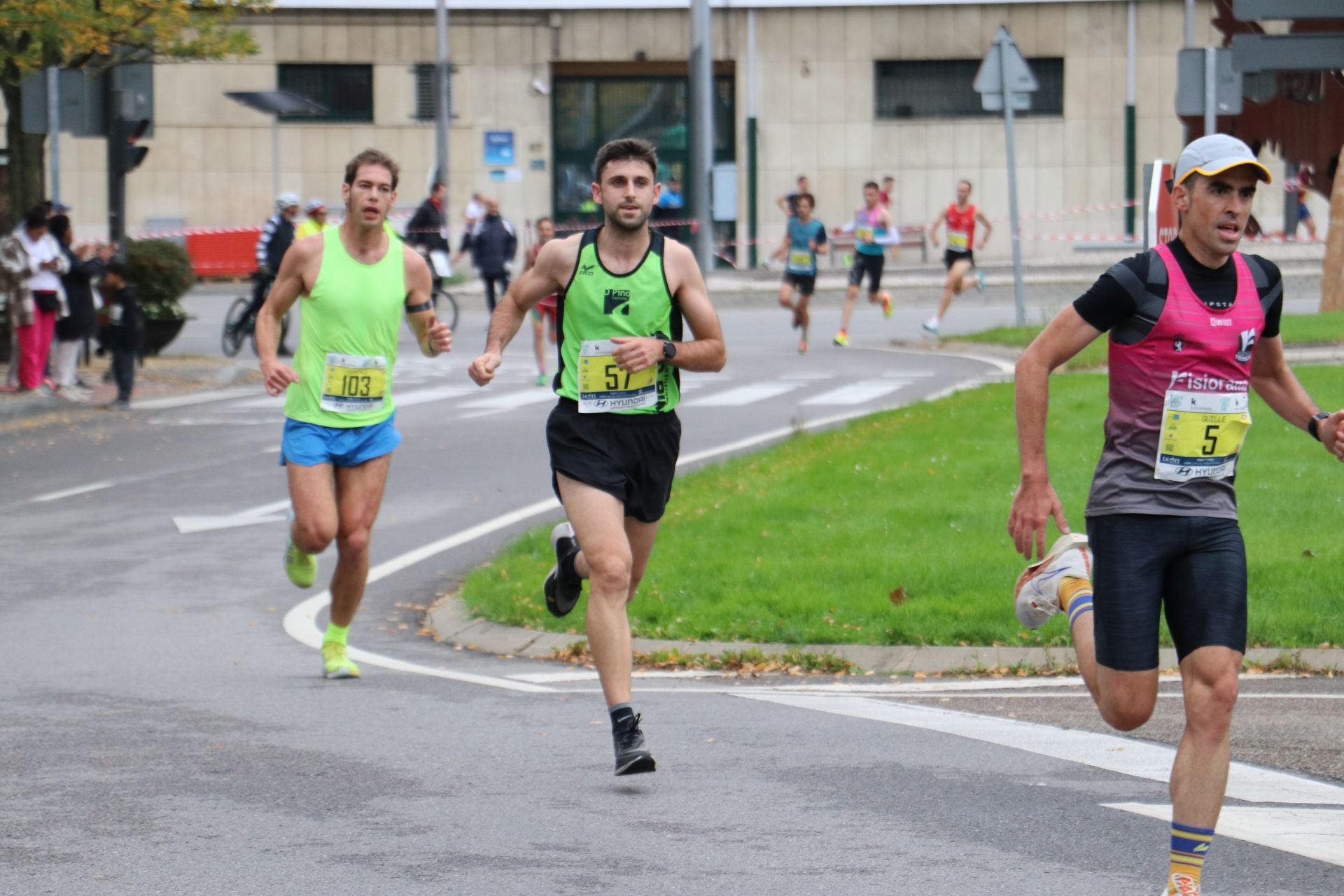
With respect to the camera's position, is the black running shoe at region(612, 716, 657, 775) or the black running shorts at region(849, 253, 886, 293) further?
the black running shorts at region(849, 253, 886, 293)

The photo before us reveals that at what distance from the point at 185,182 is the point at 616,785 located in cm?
3901

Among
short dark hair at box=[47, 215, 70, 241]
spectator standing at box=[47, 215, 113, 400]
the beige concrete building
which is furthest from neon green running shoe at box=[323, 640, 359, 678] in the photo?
the beige concrete building

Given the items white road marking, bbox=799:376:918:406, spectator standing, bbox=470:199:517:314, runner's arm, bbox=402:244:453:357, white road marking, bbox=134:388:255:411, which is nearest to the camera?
runner's arm, bbox=402:244:453:357

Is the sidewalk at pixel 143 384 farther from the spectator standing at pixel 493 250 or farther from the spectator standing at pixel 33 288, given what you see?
the spectator standing at pixel 493 250

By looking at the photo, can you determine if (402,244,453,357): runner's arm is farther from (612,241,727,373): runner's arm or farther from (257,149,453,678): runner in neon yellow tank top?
(612,241,727,373): runner's arm

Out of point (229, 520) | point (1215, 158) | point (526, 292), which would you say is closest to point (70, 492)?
point (229, 520)

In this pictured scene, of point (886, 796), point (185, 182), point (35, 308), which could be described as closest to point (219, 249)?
point (185, 182)

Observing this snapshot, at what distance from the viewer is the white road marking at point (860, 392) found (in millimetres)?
19641

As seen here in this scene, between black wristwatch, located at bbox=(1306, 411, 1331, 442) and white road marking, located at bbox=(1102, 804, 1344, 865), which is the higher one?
black wristwatch, located at bbox=(1306, 411, 1331, 442)

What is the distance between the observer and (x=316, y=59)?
43.6 m

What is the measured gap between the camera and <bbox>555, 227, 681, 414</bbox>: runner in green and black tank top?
680 cm

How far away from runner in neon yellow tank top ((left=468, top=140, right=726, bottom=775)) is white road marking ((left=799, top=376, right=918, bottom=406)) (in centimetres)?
1252

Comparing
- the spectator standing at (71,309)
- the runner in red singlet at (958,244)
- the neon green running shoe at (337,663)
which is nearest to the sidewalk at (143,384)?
the spectator standing at (71,309)

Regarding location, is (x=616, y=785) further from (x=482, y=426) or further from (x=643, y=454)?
(x=482, y=426)
